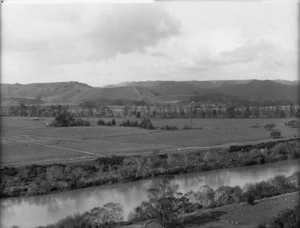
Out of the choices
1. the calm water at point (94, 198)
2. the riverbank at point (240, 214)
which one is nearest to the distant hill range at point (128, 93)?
the calm water at point (94, 198)

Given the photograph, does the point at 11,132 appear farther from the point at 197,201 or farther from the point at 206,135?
the point at 197,201

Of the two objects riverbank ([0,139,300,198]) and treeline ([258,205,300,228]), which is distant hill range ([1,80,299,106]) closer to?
riverbank ([0,139,300,198])

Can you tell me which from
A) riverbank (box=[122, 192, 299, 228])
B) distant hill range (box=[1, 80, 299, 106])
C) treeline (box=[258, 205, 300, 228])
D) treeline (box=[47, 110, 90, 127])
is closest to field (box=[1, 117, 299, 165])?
treeline (box=[47, 110, 90, 127])

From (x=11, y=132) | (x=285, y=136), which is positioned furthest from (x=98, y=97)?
(x=285, y=136)

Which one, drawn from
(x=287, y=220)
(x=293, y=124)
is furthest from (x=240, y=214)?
(x=293, y=124)

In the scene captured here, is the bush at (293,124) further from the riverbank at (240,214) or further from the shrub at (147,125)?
the riverbank at (240,214)

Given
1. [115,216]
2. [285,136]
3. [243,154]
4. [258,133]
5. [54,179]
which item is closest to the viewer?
[115,216]
